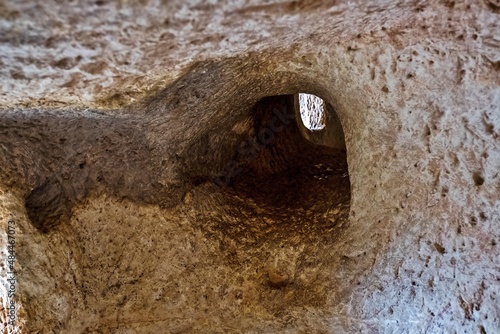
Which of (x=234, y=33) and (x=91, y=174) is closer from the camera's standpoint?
(x=234, y=33)

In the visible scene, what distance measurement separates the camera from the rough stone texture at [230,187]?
83 cm

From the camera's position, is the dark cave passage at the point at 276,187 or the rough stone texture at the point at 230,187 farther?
the dark cave passage at the point at 276,187

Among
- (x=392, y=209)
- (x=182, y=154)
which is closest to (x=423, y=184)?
(x=392, y=209)

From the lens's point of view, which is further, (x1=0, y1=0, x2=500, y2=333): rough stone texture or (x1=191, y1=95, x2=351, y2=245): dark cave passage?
(x1=191, y1=95, x2=351, y2=245): dark cave passage

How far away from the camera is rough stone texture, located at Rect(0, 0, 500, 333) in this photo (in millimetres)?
827

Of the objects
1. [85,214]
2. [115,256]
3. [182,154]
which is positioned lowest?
[115,256]

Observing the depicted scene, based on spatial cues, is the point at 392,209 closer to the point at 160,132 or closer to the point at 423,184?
the point at 423,184

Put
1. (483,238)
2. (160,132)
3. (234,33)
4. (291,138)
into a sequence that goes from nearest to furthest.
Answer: (234,33) < (483,238) < (160,132) < (291,138)

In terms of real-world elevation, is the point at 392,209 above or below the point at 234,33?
below

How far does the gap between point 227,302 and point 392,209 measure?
465mm

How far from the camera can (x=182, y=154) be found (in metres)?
1.29

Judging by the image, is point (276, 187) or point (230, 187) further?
point (276, 187)

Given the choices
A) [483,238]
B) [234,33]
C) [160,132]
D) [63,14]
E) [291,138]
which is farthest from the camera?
[291,138]

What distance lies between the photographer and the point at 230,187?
1504 millimetres
